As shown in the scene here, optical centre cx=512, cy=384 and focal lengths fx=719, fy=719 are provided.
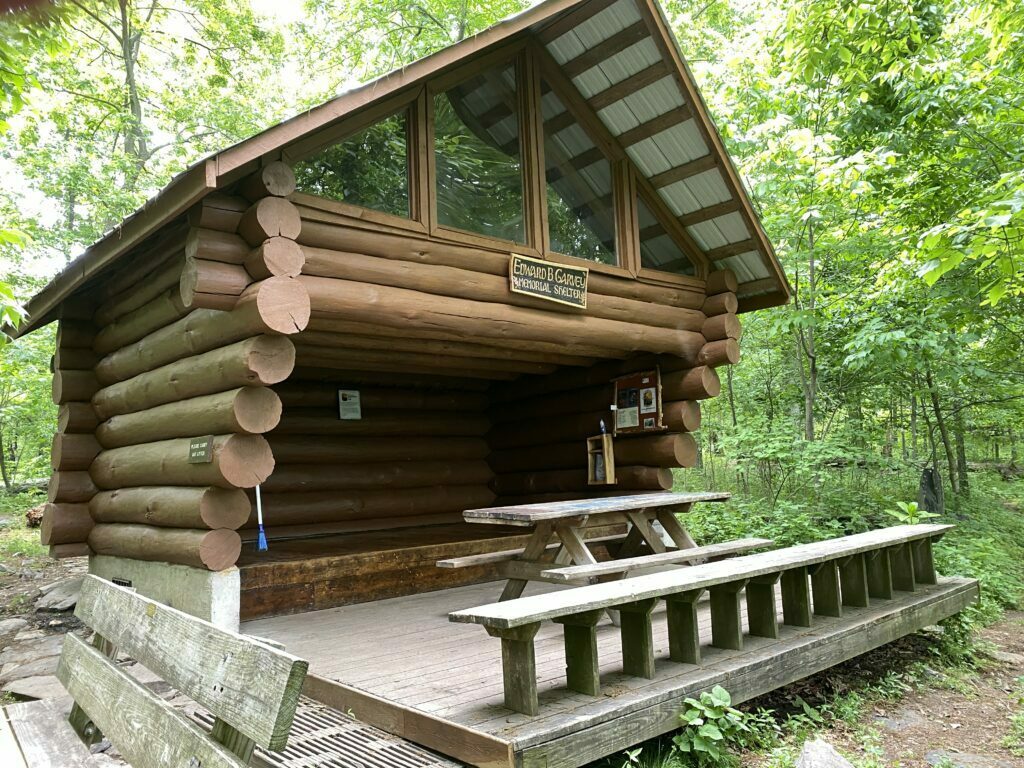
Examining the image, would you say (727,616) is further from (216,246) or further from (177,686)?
(216,246)

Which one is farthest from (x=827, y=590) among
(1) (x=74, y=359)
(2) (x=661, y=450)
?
(1) (x=74, y=359)

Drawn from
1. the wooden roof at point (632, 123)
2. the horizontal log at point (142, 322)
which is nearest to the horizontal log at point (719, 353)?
the wooden roof at point (632, 123)

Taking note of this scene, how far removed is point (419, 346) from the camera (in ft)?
23.6

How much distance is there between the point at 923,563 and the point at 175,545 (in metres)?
6.20

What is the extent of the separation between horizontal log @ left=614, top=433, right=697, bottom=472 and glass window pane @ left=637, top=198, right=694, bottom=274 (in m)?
1.86

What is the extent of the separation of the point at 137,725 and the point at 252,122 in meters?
18.9

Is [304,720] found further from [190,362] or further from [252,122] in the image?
[252,122]

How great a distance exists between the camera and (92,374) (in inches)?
313

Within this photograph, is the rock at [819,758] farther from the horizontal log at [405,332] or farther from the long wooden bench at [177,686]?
the horizontal log at [405,332]

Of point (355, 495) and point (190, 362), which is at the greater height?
point (190, 362)

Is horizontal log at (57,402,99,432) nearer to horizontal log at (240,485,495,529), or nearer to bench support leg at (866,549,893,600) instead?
horizontal log at (240,485,495,529)

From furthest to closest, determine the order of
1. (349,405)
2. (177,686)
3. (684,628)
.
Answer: (349,405) < (684,628) < (177,686)

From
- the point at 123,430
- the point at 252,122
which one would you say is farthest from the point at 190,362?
the point at 252,122

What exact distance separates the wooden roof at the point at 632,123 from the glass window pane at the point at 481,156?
0.41 meters
